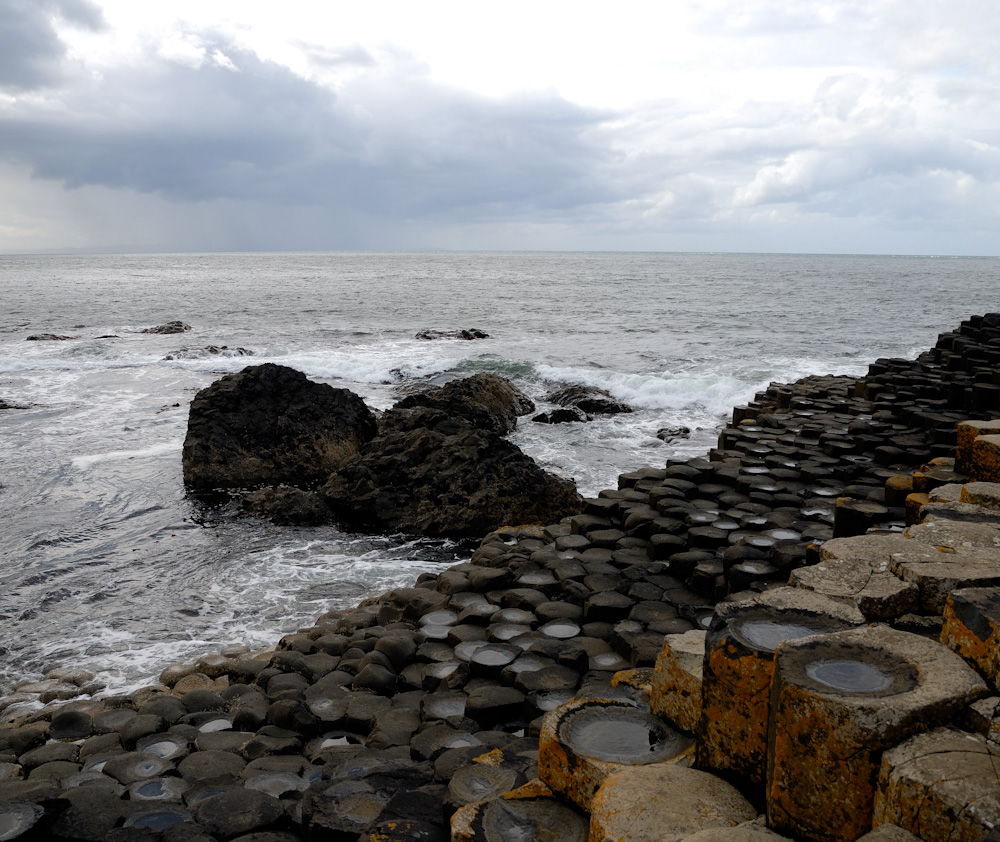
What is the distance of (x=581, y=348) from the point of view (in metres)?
26.9

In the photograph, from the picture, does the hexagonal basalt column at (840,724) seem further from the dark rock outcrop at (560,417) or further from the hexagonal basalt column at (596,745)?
the dark rock outcrop at (560,417)

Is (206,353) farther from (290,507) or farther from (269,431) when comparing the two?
(290,507)

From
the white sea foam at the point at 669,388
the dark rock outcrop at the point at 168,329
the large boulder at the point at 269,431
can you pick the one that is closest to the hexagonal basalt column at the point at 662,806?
the large boulder at the point at 269,431

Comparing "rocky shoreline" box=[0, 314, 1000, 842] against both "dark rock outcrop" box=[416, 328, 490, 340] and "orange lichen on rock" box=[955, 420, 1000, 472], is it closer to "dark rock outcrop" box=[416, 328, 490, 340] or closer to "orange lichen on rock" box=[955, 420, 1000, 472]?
"orange lichen on rock" box=[955, 420, 1000, 472]

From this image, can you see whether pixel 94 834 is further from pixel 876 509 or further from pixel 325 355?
pixel 325 355

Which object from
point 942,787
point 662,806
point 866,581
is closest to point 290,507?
point 866,581

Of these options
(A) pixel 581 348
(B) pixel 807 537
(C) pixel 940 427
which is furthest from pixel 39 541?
(A) pixel 581 348

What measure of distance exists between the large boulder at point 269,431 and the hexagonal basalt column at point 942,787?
9.54 meters

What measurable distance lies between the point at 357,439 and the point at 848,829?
10.2 m

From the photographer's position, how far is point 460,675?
183 inches

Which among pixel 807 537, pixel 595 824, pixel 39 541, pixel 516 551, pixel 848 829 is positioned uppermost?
pixel 848 829

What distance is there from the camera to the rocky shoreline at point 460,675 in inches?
122

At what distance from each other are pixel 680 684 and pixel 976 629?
958 millimetres

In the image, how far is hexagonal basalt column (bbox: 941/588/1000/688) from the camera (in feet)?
6.98
